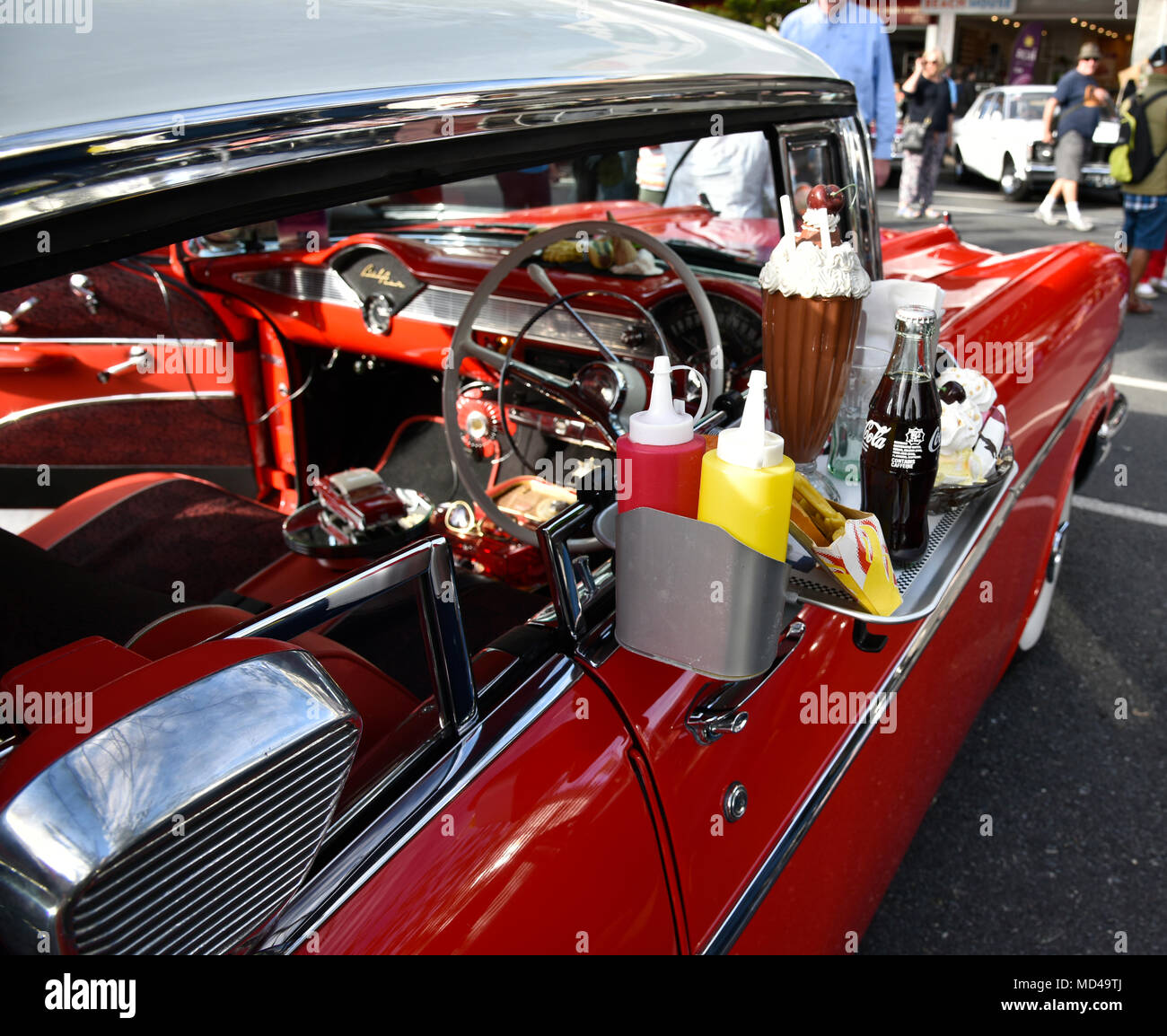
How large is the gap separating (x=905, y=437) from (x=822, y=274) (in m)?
0.25

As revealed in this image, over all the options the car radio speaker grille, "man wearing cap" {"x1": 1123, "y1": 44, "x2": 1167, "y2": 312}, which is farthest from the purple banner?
the car radio speaker grille

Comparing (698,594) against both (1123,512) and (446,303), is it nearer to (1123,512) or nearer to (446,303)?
(446,303)

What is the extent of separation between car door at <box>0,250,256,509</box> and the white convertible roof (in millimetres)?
1943

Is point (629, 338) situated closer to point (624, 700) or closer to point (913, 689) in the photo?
point (913, 689)

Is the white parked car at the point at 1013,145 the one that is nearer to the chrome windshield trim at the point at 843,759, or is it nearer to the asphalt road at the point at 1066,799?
the asphalt road at the point at 1066,799

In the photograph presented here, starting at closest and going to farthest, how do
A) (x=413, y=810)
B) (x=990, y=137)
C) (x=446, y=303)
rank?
1. (x=413, y=810)
2. (x=446, y=303)
3. (x=990, y=137)

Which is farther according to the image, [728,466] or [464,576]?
[464,576]

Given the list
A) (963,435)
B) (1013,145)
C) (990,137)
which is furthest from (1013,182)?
(963,435)

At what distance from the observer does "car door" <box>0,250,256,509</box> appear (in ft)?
→ 8.78

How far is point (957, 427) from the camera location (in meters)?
1.39

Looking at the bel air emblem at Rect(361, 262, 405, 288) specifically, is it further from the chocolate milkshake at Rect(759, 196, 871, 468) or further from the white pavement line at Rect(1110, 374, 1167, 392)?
the white pavement line at Rect(1110, 374, 1167, 392)

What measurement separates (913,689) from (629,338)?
1039 millimetres
